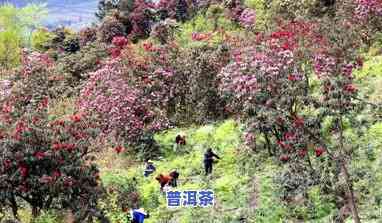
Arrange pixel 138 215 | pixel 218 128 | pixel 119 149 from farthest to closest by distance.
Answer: pixel 218 128 < pixel 119 149 < pixel 138 215

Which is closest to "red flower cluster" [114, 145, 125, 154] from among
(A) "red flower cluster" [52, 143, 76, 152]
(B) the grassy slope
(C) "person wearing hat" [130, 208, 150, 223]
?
(B) the grassy slope

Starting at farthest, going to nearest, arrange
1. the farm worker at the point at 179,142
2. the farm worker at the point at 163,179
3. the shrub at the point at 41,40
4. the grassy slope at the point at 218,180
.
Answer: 1. the shrub at the point at 41,40
2. the farm worker at the point at 179,142
3. the farm worker at the point at 163,179
4. the grassy slope at the point at 218,180

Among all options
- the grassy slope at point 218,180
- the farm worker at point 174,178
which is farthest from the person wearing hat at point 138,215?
the farm worker at point 174,178

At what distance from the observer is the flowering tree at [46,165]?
489 inches

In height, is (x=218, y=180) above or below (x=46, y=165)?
above

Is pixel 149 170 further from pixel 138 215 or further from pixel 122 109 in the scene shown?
pixel 138 215

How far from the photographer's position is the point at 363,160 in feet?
49.7

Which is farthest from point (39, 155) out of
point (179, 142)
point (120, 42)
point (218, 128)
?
point (120, 42)

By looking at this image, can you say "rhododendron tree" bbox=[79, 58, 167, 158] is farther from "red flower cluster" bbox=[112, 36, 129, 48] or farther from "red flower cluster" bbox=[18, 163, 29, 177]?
"red flower cluster" bbox=[18, 163, 29, 177]

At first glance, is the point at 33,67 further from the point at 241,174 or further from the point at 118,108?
the point at 241,174

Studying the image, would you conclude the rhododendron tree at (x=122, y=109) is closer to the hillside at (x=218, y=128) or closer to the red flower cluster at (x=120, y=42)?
the hillside at (x=218, y=128)

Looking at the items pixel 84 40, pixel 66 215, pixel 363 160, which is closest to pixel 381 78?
pixel 363 160

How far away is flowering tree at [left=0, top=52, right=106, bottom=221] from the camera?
40.8 ft

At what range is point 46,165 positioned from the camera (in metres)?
12.8
